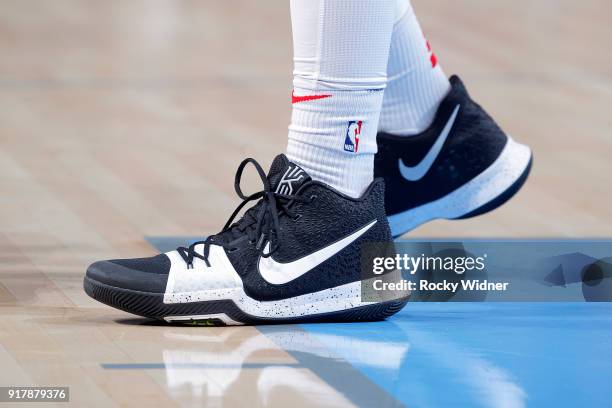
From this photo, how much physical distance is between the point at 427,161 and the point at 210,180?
0.78 meters

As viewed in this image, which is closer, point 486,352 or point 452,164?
point 486,352

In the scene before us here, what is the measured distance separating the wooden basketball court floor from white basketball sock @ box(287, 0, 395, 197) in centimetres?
20

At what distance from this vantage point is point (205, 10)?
5.54 metres

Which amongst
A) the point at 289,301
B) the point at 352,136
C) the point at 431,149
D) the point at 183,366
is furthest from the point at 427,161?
the point at 183,366

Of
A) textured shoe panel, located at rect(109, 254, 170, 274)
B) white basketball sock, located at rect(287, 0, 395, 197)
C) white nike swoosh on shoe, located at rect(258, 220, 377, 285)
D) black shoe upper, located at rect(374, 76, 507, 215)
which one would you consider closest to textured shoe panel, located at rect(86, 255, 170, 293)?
textured shoe panel, located at rect(109, 254, 170, 274)

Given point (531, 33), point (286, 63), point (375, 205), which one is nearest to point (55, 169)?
point (375, 205)

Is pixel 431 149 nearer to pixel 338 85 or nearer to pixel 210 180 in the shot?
pixel 338 85

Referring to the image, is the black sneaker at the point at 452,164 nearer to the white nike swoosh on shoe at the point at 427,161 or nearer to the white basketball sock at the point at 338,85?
the white nike swoosh on shoe at the point at 427,161

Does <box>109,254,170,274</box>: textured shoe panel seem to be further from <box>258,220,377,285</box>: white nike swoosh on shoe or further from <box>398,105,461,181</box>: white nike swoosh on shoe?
<box>398,105,461,181</box>: white nike swoosh on shoe

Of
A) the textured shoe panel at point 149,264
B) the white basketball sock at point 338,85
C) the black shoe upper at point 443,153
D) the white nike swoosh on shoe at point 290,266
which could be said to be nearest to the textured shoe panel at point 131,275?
the textured shoe panel at point 149,264

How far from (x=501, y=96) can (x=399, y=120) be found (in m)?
1.84

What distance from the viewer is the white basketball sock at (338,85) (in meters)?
1.49

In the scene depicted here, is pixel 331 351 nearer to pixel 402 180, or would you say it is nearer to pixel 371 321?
pixel 371 321

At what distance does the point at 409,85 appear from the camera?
181 cm
